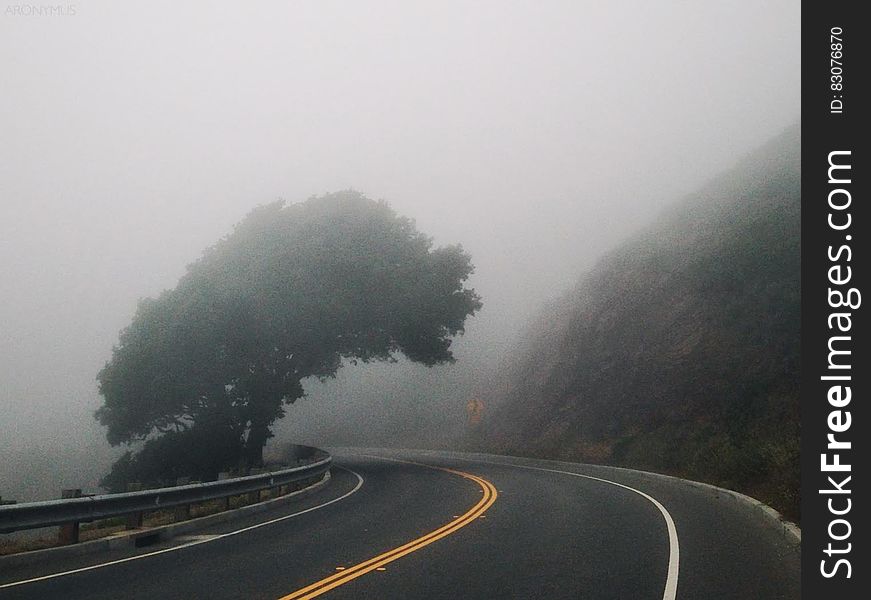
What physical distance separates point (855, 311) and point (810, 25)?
17.5ft

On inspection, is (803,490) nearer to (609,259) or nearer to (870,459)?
(870,459)

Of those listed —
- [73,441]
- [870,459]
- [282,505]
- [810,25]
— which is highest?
[810,25]

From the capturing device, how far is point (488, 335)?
85000 millimetres

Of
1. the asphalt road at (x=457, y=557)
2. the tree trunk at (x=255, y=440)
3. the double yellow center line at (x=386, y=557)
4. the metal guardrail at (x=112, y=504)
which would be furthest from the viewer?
the tree trunk at (x=255, y=440)

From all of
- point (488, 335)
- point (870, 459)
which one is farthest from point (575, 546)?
point (488, 335)

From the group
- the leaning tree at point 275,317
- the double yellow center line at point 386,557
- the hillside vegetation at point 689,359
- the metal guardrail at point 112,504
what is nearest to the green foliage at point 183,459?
the leaning tree at point 275,317

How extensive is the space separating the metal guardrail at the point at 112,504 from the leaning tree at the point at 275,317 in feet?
59.4

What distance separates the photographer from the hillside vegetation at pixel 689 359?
87.3ft

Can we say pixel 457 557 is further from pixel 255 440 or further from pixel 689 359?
pixel 255 440

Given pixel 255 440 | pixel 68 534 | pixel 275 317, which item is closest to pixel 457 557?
pixel 68 534

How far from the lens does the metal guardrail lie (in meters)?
9.73

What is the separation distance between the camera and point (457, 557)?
9.87m

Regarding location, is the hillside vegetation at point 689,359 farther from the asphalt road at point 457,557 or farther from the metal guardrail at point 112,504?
the metal guardrail at point 112,504

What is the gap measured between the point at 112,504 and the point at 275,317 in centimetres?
2312
